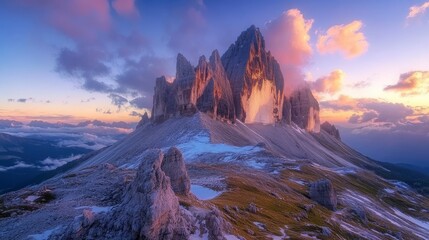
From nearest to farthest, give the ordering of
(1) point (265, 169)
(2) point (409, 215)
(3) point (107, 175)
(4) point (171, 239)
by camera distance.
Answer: (4) point (171, 239) < (3) point (107, 175) < (1) point (265, 169) < (2) point (409, 215)

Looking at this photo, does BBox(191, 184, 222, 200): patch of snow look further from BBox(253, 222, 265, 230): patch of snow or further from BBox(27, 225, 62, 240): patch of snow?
BBox(27, 225, 62, 240): patch of snow

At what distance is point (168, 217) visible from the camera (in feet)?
156

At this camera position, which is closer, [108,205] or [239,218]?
[108,205]

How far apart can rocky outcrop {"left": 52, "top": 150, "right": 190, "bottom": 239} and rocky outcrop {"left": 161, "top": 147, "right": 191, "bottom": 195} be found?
605 inches

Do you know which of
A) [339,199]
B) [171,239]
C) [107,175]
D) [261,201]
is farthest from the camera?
[339,199]

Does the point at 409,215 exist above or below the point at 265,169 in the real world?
below

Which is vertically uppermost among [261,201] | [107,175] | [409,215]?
[107,175]

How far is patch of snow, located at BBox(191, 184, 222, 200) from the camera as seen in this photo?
272 ft

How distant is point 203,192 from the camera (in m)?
85.8

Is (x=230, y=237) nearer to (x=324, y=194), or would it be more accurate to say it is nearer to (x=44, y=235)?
(x=44, y=235)

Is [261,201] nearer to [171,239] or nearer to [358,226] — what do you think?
[358,226]

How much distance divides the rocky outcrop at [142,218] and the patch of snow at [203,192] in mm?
32043

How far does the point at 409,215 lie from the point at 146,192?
17780 cm

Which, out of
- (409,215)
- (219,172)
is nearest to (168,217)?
(219,172)
